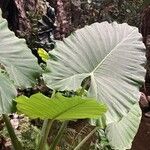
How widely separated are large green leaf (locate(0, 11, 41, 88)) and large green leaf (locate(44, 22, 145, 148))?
0.34 feet

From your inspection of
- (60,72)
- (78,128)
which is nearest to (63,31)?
(78,128)

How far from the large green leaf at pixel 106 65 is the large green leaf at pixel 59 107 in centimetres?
14

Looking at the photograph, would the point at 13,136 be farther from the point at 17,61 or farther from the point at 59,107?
the point at 59,107

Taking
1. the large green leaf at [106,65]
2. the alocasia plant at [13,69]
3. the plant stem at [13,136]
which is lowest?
the plant stem at [13,136]

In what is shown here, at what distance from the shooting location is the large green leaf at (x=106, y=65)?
2004 mm

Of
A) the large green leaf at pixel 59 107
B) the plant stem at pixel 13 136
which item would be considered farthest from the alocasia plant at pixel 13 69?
the large green leaf at pixel 59 107

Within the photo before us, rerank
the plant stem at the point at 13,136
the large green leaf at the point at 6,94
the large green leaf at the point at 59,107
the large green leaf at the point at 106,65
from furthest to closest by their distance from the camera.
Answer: the plant stem at the point at 13,136, the large green leaf at the point at 106,65, the large green leaf at the point at 6,94, the large green leaf at the point at 59,107

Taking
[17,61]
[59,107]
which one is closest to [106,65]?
[17,61]

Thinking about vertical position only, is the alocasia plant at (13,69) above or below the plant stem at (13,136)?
above

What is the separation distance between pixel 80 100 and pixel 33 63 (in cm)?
55

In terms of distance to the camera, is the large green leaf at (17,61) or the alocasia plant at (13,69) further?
the large green leaf at (17,61)

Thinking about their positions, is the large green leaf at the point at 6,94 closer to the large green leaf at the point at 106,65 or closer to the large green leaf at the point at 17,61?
the large green leaf at the point at 17,61

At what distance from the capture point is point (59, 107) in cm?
176

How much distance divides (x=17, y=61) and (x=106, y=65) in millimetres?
482
